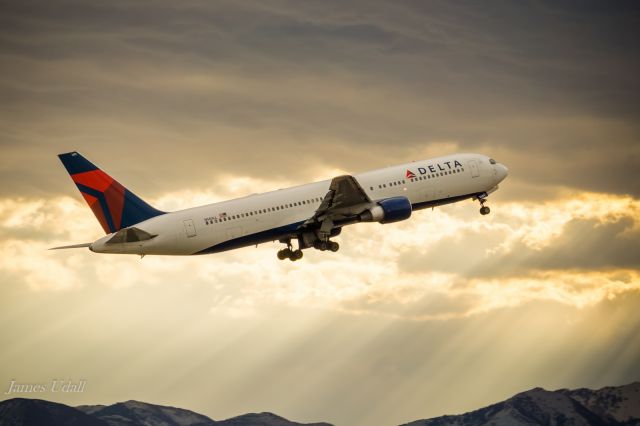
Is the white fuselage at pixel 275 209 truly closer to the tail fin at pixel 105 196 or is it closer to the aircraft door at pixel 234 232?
the aircraft door at pixel 234 232

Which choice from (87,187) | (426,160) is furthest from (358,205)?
(87,187)

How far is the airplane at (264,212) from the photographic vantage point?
84.4m

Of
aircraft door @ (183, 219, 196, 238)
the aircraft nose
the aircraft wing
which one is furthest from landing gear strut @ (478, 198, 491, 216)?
aircraft door @ (183, 219, 196, 238)

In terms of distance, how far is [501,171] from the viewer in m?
100

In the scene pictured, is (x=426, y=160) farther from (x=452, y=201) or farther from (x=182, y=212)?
(x=182, y=212)

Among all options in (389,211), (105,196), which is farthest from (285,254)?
(105,196)

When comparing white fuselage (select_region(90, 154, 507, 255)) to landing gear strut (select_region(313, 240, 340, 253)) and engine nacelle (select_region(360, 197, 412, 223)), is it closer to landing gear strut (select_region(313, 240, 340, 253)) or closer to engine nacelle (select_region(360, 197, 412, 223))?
engine nacelle (select_region(360, 197, 412, 223))

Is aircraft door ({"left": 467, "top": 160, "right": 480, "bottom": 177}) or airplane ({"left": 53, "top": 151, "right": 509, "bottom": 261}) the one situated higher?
aircraft door ({"left": 467, "top": 160, "right": 480, "bottom": 177})

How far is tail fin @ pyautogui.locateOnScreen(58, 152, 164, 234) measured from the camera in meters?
85.1

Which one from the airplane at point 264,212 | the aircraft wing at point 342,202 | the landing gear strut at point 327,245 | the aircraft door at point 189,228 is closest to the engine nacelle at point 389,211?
the airplane at point 264,212

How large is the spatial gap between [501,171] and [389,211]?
17.0 m

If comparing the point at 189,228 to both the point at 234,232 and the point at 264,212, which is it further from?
the point at 264,212

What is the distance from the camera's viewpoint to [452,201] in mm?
96750

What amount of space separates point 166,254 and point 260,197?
9.29 m
